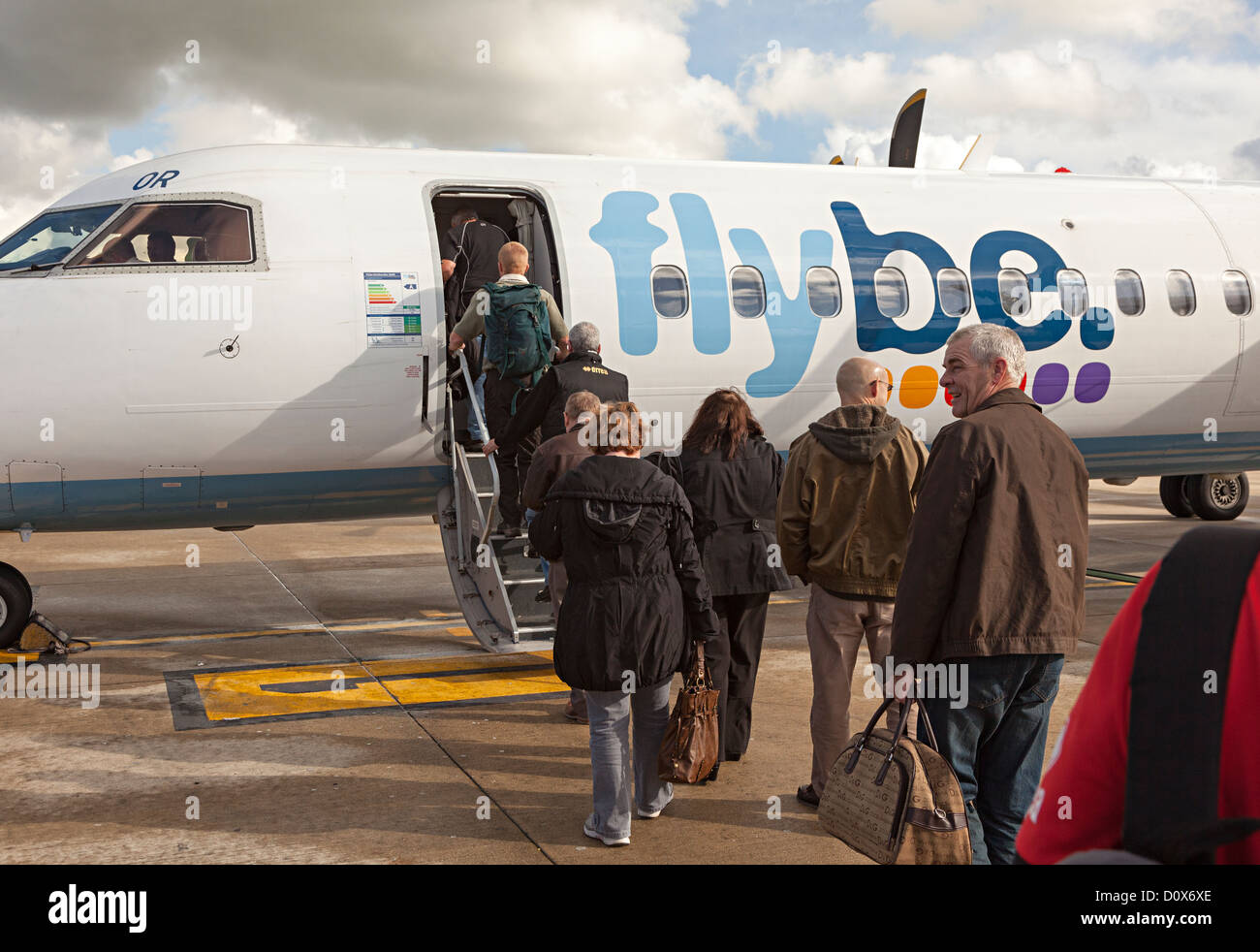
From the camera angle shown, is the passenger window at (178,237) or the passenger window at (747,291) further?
the passenger window at (747,291)

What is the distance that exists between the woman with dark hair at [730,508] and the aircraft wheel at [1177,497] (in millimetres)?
13812

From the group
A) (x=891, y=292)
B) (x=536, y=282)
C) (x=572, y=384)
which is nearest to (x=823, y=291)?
(x=891, y=292)

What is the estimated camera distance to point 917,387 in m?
10.8

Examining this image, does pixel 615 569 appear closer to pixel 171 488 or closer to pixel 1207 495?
pixel 171 488

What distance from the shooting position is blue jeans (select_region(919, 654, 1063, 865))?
4207 mm

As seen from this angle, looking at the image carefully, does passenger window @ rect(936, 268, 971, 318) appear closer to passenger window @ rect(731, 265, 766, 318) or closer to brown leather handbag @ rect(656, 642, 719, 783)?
passenger window @ rect(731, 265, 766, 318)

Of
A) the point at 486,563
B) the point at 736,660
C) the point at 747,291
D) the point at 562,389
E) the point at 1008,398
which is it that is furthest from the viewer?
the point at 747,291

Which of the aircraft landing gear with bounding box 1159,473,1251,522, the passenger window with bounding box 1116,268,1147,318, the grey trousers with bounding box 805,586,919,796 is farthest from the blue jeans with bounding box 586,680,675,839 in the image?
the aircraft landing gear with bounding box 1159,473,1251,522

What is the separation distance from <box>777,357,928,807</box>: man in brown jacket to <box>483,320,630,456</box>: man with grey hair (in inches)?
94.3

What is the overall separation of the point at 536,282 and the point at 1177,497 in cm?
1233

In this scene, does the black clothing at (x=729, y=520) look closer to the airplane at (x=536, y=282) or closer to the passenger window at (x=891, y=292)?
the airplane at (x=536, y=282)

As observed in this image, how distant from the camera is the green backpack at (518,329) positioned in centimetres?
866

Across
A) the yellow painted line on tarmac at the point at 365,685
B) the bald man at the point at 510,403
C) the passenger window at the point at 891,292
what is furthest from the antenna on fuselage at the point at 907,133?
the yellow painted line on tarmac at the point at 365,685
